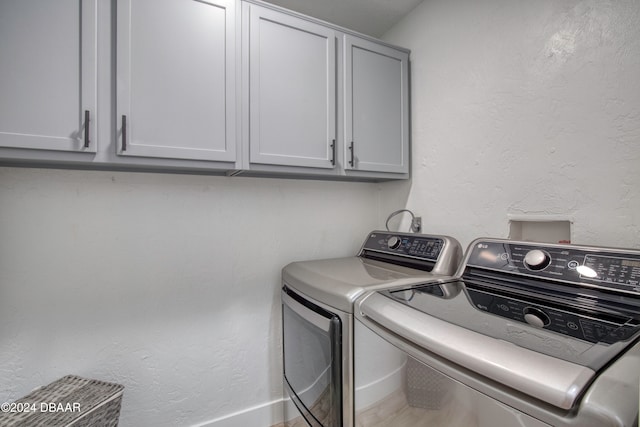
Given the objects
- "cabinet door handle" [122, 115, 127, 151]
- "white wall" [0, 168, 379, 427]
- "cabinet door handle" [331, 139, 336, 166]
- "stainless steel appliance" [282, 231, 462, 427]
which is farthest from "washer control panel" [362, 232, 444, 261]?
"cabinet door handle" [122, 115, 127, 151]

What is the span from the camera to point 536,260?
104 centimetres

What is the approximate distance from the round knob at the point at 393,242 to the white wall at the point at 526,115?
25 centimetres

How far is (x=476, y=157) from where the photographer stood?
4.91ft

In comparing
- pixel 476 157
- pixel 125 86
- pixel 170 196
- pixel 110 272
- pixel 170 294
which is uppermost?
pixel 125 86

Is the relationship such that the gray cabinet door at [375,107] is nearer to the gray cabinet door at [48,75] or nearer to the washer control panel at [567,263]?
the washer control panel at [567,263]

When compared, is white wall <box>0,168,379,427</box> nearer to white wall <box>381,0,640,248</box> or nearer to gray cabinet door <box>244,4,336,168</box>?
gray cabinet door <box>244,4,336,168</box>

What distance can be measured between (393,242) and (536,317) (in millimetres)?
899

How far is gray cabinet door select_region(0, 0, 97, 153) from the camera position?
40.2 inches

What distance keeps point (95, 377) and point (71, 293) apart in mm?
414

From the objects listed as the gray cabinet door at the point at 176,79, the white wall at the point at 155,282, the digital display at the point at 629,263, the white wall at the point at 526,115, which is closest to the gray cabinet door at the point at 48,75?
the gray cabinet door at the point at 176,79

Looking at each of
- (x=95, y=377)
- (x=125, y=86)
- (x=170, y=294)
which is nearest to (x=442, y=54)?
(x=125, y=86)

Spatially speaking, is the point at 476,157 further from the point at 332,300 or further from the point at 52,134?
the point at 52,134

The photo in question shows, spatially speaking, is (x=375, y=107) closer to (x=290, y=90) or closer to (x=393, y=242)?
(x=290, y=90)

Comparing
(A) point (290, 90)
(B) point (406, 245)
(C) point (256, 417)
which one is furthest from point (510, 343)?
(C) point (256, 417)
